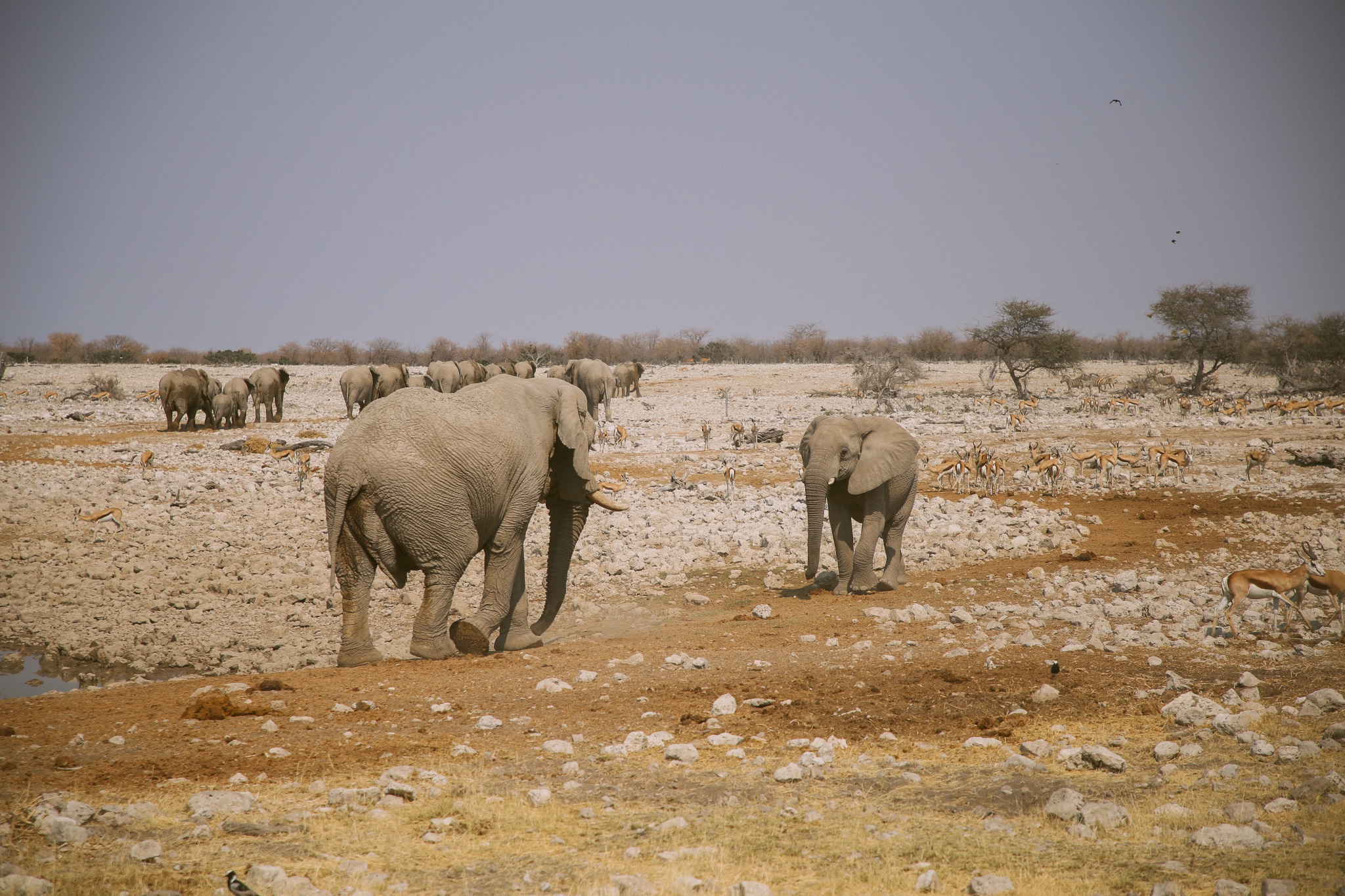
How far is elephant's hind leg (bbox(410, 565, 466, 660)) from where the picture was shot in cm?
793

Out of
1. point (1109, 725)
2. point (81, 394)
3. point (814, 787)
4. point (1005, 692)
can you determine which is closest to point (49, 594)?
point (814, 787)

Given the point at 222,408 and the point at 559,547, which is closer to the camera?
the point at 559,547

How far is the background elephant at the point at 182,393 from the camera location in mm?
25531

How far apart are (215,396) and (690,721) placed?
86.6ft

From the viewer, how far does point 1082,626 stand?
8.67 metres

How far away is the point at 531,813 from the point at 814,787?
5.26ft

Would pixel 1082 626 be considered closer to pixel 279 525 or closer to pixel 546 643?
pixel 546 643

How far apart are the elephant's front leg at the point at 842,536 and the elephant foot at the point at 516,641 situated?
4.18 metres

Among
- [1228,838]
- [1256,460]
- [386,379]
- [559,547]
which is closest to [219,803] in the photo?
[1228,838]

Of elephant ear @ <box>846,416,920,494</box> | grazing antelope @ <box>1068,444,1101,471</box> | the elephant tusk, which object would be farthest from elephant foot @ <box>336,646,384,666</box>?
grazing antelope @ <box>1068,444,1101,471</box>

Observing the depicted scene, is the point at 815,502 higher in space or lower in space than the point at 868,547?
higher

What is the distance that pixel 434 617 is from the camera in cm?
797

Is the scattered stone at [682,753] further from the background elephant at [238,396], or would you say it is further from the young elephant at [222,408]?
the background elephant at [238,396]

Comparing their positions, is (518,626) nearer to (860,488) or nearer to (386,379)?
(860,488)
